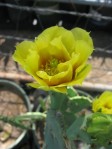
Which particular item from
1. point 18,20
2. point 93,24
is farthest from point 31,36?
point 93,24

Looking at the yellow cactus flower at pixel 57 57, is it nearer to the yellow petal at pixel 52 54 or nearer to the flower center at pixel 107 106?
the yellow petal at pixel 52 54

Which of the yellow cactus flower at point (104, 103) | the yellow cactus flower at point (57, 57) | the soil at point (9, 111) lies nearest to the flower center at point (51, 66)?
the yellow cactus flower at point (57, 57)

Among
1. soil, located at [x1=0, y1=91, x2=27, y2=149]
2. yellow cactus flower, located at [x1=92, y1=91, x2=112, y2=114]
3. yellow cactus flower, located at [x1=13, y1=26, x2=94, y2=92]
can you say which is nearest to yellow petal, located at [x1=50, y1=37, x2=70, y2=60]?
yellow cactus flower, located at [x1=13, y1=26, x2=94, y2=92]

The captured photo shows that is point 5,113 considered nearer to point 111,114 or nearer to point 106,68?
point 106,68

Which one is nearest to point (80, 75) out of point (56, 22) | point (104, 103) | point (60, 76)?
point (60, 76)

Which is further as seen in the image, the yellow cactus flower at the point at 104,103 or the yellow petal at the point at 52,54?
the yellow cactus flower at the point at 104,103

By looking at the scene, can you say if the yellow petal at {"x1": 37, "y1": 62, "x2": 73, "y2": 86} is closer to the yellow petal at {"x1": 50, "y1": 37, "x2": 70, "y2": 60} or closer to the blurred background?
the yellow petal at {"x1": 50, "y1": 37, "x2": 70, "y2": 60}
